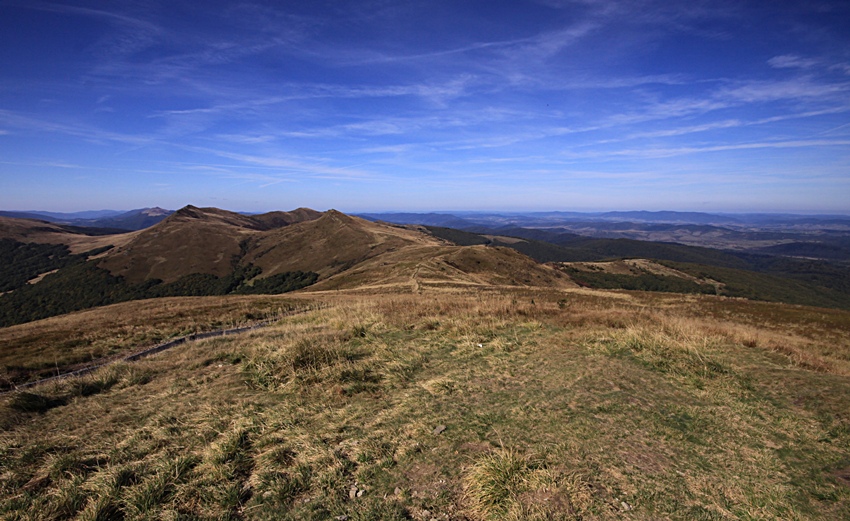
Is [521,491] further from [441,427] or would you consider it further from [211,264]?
[211,264]

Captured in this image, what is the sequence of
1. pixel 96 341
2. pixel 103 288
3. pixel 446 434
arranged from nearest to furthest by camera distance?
pixel 446 434 → pixel 96 341 → pixel 103 288

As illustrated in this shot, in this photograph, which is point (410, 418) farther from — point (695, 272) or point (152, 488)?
point (695, 272)

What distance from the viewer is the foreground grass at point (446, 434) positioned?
4.97 metres

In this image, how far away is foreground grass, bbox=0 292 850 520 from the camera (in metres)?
4.97

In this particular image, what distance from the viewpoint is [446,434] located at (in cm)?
672

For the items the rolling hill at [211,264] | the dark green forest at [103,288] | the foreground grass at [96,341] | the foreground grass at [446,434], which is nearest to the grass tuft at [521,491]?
the foreground grass at [446,434]

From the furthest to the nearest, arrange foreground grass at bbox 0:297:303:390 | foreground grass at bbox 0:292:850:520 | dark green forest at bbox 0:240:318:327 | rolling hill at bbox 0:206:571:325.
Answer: dark green forest at bbox 0:240:318:327 < rolling hill at bbox 0:206:571:325 < foreground grass at bbox 0:297:303:390 < foreground grass at bbox 0:292:850:520

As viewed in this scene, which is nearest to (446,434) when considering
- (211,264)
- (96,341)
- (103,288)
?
(96,341)

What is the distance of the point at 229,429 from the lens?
23.6 ft

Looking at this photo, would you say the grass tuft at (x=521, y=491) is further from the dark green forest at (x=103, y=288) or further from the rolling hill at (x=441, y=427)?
the dark green forest at (x=103, y=288)

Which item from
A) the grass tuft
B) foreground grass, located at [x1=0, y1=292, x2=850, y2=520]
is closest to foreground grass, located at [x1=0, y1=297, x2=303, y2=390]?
foreground grass, located at [x1=0, y1=292, x2=850, y2=520]

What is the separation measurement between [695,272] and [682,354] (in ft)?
622

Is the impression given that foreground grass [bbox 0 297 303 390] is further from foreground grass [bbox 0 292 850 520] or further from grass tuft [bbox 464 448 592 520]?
grass tuft [bbox 464 448 592 520]

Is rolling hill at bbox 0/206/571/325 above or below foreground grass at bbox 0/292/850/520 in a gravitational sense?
below
